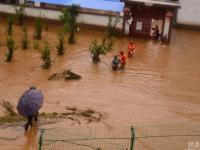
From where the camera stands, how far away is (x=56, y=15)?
92.2 feet

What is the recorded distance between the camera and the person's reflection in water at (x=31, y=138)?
12703 millimetres

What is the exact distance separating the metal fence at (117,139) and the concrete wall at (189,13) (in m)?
16.1

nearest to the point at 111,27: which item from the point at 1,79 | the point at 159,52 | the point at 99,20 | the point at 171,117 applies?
the point at 99,20

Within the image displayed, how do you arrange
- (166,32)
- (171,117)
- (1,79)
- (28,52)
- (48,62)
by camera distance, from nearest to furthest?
(171,117), (1,79), (48,62), (28,52), (166,32)

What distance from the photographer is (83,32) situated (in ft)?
88.3

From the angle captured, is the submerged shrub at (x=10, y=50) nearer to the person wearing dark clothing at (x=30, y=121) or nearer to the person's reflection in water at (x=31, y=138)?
the person's reflection in water at (x=31, y=138)

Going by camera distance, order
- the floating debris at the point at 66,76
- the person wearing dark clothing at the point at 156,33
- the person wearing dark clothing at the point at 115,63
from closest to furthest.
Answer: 1. the floating debris at the point at 66,76
2. the person wearing dark clothing at the point at 115,63
3. the person wearing dark clothing at the point at 156,33

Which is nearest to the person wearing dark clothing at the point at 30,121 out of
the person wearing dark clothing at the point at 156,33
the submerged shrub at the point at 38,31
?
the submerged shrub at the point at 38,31

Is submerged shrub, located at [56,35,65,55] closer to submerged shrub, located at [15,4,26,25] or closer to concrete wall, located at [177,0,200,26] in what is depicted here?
submerged shrub, located at [15,4,26,25]

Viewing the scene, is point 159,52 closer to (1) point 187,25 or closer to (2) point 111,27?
(2) point 111,27

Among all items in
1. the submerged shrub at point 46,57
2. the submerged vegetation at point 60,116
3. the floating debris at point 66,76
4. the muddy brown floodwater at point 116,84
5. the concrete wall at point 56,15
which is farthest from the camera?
the concrete wall at point 56,15

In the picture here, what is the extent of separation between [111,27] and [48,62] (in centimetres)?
714

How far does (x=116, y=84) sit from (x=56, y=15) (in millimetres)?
10824

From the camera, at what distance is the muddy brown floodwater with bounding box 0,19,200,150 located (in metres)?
15.2
